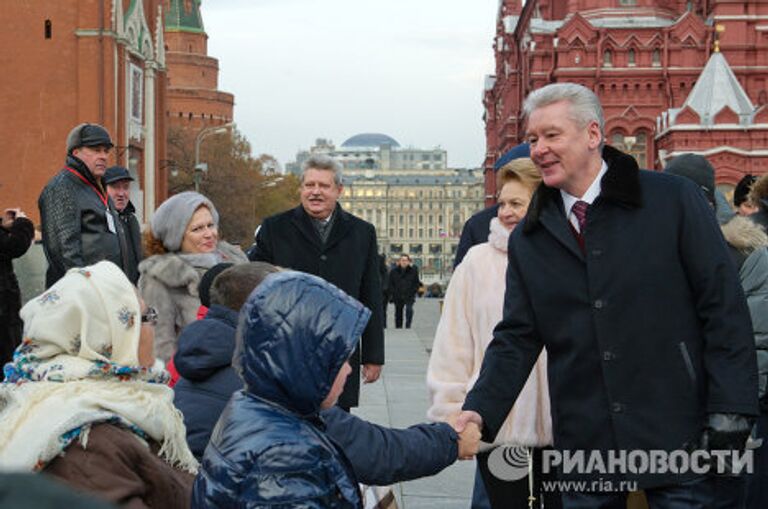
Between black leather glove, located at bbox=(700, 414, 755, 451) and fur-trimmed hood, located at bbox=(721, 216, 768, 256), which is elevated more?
fur-trimmed hood, located at bbox=(721, 216, 768, 256)

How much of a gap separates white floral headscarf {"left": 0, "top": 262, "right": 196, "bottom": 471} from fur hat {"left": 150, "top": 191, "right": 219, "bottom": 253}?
3.00 metres

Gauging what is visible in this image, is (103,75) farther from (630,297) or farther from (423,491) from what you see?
(630,297)

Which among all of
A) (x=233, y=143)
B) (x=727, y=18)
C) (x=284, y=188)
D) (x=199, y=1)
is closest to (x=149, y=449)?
(x=727, y=18)

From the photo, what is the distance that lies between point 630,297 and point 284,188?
103 m

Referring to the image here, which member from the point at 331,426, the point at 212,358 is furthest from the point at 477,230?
the point at 331,426

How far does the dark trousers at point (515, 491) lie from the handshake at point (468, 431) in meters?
0.91

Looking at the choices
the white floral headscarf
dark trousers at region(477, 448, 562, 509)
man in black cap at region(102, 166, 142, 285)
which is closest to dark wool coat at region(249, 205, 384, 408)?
man in black cap at region(102, 166, 142, 285)

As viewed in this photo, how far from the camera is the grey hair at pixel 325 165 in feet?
25.0

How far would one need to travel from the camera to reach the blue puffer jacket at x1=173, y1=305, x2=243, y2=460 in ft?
15.6

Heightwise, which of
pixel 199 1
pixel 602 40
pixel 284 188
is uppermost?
pixel 199 1

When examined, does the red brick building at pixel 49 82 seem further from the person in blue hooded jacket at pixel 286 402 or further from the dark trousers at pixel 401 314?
the person in blue hooded jacket at pixel 286 402

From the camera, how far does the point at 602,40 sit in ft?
201

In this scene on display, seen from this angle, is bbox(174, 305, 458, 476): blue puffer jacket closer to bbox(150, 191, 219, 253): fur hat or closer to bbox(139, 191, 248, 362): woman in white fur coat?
bbox(139, 191, 248, 362): woman in white fur coat

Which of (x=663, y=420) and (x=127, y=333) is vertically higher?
(x=127, y=333)
